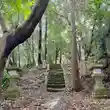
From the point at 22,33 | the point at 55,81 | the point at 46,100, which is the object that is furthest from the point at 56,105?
the point at 22,33

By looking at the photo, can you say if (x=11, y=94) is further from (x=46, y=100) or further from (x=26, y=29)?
(x=26, y=29)

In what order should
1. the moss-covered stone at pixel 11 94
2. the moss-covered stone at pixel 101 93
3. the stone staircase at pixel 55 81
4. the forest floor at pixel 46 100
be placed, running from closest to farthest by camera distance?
the forest floor at pixel 46 100 → the moss-covered stone at pixel 101 93 → the moss-covered stone at pixel 11 94 → the stone staircase at pixel 55 81

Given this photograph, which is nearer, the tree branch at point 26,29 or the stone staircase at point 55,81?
the tree branch at point 26,29

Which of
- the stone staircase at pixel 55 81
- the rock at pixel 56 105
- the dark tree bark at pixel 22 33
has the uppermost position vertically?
the dark tree bark at pixel 22 33

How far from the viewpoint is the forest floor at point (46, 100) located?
10.1m


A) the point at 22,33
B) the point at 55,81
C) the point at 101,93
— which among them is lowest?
the point at 101,93

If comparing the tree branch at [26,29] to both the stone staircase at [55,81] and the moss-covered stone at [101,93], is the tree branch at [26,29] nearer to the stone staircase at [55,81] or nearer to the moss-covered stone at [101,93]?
the moss-covered stone at [101,93]

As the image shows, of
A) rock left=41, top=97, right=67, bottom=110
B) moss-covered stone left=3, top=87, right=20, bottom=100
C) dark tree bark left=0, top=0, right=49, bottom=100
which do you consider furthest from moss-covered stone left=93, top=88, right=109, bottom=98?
dark tree bark left=0, top=0, right=49, bottom=100

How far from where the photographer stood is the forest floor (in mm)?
10102

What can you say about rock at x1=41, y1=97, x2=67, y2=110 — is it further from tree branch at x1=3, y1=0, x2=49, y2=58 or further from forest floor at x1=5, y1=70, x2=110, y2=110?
tree branch at x1=3, y1=0, x2=49, y2=58

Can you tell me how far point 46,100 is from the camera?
1155cm

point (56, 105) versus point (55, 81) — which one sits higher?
point (55, 81)

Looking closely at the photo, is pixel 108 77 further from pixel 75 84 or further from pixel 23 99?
pixel 23 99

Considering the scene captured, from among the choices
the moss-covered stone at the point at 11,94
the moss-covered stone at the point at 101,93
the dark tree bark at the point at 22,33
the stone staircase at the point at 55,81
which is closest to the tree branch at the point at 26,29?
the dark tree bark at the point at 22,33
